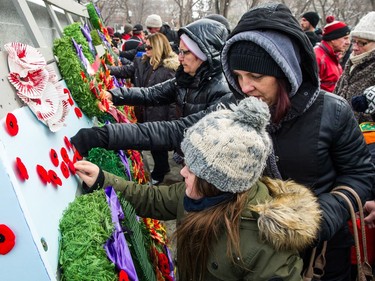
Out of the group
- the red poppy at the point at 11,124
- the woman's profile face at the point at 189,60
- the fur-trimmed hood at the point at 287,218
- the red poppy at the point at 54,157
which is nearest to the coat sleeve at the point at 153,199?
the red poppy at the point at 54,157

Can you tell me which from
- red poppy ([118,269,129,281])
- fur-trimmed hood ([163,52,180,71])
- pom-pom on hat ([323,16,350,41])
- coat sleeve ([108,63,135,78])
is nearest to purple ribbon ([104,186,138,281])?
red poppy ([118,269,129,281])

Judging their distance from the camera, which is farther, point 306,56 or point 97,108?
point 97,108

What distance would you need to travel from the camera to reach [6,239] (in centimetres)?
100

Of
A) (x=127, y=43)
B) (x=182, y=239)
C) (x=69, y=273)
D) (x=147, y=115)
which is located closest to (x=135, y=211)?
(x=182, y=239)

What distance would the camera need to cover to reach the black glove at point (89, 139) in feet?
5.48

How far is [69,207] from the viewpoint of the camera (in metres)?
1.33

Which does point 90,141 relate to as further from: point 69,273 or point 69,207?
point 69,273

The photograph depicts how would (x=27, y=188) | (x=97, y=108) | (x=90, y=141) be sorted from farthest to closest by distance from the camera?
(x=97, y=108) < (x=90, y=141) < (x=27, y=188)

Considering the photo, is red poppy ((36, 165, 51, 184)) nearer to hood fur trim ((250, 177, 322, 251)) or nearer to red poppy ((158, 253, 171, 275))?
hood fur trim ((250, 177, 322, 251))

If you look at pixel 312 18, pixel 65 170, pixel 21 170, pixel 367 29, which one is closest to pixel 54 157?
pixel 65 170

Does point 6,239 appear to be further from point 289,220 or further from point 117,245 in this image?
point 289,220

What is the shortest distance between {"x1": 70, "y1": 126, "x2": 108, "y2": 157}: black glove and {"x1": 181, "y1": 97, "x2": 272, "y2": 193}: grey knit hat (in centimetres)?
58

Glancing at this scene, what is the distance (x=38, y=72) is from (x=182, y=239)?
86 centimetres

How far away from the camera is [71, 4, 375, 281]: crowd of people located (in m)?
1.26
